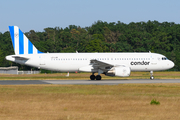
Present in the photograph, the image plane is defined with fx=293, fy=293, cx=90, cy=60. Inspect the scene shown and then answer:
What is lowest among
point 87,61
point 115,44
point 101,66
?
point 101,66

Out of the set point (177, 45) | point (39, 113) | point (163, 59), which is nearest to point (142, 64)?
point (163, 59)

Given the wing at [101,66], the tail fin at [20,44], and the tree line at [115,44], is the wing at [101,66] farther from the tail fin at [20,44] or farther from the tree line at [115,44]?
the tree line at [115,44]

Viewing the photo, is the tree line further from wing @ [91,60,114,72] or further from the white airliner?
wing @ [91,60,114,72]

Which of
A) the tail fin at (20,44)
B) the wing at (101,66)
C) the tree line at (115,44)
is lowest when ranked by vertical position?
the wing at (101,66)

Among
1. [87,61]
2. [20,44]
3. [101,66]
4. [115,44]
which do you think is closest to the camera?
[101,66]

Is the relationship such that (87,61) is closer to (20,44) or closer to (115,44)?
(20,44)

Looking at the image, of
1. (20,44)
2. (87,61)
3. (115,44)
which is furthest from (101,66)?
(115,44)

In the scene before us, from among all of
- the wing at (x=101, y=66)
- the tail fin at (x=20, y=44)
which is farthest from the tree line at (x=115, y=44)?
the wing at (x=101, y=66)

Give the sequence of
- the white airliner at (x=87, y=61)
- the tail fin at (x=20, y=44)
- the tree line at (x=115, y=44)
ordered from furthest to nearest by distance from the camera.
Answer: the tree line at (x=115, y=44)
the tail fin at (x=20, y=44)
the white airliner at (x=87, y=61)

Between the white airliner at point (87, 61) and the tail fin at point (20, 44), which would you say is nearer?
the white airliner at point (87, 61)

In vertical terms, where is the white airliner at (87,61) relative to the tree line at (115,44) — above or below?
below

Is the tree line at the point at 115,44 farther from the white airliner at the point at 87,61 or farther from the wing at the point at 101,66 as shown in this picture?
the wing at the point at 101,66

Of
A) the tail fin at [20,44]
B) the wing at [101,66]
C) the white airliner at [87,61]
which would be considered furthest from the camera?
the tail fin at [20,44]

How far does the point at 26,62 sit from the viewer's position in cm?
4025
